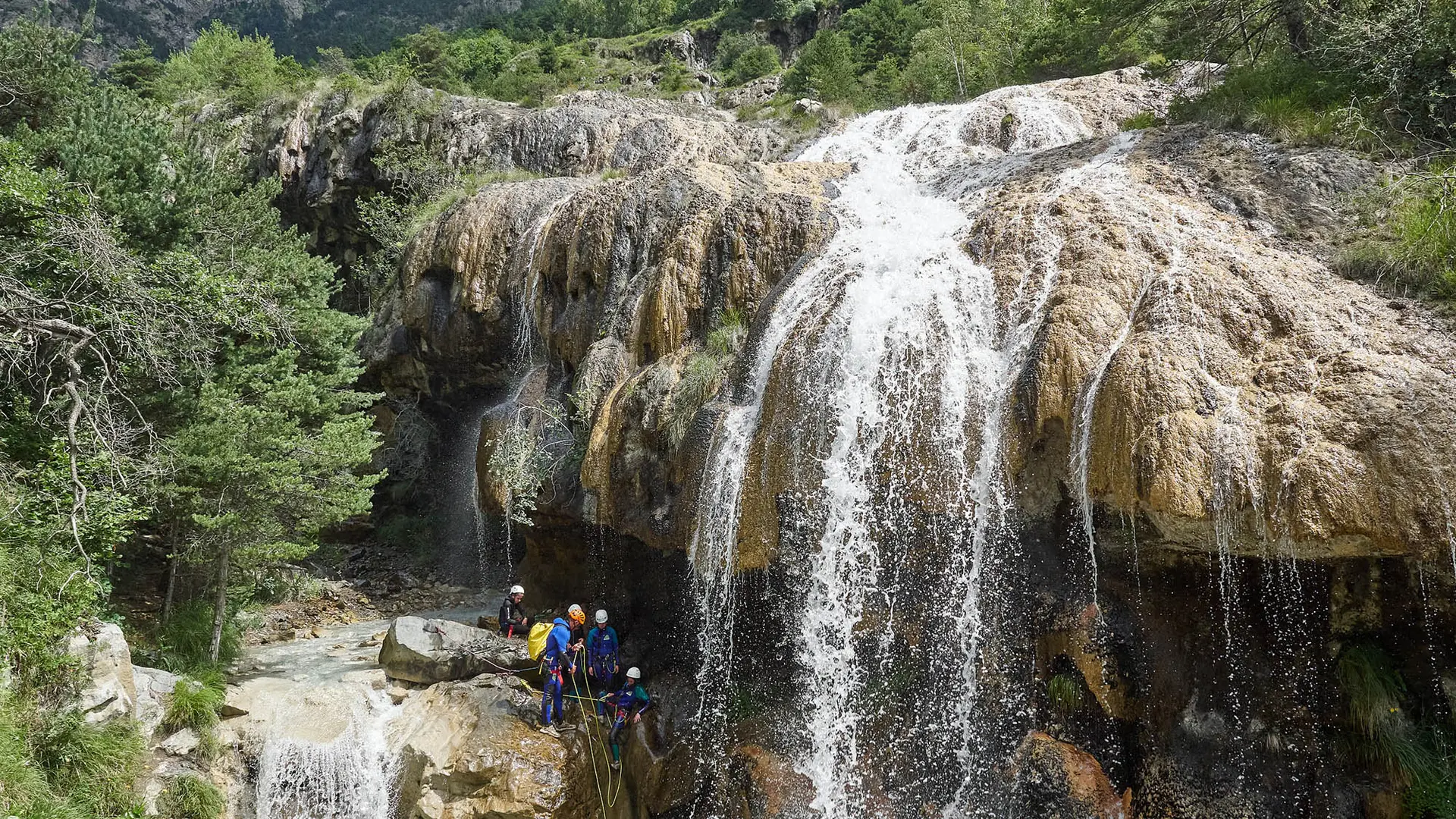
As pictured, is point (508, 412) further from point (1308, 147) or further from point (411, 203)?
point (1308, 147)

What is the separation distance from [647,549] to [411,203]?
13885 mm

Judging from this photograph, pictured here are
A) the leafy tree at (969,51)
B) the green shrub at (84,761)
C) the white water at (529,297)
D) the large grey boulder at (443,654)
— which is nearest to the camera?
the green shrub at (84,761)

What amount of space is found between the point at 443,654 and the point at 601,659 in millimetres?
2247

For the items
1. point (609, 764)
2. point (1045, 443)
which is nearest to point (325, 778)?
point (609, 764)

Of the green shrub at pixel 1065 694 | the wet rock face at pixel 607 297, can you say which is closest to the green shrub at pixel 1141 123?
the wet rock face at pixel 607 297

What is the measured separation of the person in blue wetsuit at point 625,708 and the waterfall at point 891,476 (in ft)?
2.63

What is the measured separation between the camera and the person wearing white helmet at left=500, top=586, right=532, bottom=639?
12.1 meters

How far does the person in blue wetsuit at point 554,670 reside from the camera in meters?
10.1

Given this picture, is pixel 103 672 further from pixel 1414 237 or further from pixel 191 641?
pixel 1414 237

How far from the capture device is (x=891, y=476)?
31.1 feet

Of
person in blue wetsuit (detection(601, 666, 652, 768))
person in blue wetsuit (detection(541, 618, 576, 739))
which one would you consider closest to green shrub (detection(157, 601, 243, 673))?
person in blue wetsuit (detection(541, 618, 576, 739))

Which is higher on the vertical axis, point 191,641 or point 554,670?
point 191,641

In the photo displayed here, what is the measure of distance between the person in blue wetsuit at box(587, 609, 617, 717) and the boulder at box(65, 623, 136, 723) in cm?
498

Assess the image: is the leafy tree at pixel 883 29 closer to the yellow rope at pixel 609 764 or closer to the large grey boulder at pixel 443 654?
the large grey boulder at pixel 443 654
